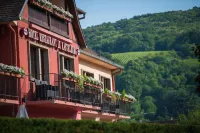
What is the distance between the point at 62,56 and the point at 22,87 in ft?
16.8

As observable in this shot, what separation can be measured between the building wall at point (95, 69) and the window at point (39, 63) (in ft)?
22.3

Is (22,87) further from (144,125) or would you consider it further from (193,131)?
(193,131)

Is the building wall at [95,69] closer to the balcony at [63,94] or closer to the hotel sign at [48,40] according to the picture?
the balcony at [63,94]

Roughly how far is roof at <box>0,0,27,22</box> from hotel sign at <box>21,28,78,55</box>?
92cm

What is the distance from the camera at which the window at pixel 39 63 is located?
2612 cm

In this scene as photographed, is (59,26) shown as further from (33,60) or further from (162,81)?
(162,81)

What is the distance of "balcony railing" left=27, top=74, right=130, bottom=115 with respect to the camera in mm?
25000

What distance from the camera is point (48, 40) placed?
26891 mm

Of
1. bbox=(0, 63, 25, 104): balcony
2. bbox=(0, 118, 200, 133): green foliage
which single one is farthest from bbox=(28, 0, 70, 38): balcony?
bbox=(0, 118, 200, 133): green foliage

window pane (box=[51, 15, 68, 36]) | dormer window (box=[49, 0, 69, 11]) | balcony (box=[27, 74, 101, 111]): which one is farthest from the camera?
dormer window (box=[49, 0, 69, 11])

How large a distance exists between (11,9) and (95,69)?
12.9 metres

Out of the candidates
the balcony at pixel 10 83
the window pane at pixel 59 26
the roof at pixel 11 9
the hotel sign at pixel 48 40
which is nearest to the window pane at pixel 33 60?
the hotel sign at pixel 48 40

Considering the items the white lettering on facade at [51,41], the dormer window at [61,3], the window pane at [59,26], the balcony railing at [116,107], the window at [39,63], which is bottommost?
the balcony railing at [116,107]

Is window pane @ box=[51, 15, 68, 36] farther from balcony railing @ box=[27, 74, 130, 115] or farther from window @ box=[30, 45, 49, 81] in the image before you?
balcony railing @ box=[27, 74, 130, 115]
